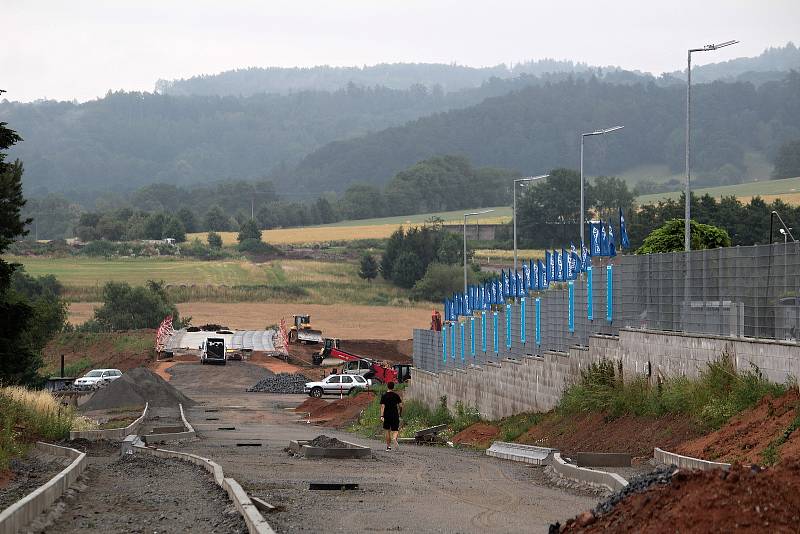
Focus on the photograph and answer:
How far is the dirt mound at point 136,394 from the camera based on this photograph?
6506cm

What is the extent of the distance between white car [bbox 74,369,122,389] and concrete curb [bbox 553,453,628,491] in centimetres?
5802

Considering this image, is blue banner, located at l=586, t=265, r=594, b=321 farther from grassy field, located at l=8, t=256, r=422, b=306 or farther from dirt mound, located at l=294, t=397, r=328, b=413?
grassy field, located at l=8, t=256, r=422, b=306

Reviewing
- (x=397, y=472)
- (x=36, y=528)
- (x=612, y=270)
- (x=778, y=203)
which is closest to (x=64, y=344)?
(x=778, y=203)

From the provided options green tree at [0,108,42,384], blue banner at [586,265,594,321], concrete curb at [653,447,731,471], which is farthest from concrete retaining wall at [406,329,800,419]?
green tree at [0,108,42,384]

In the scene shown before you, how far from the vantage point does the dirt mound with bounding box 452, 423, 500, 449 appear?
3697 cm

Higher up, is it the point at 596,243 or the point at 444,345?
the point at 596,243

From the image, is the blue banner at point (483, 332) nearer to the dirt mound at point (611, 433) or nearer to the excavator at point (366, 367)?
the dirt mound at point (611, 433)

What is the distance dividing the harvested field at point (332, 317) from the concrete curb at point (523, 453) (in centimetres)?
8794

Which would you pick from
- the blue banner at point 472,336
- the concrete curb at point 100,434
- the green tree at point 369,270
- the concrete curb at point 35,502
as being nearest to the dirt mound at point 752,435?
the concrete curb at point 35,502

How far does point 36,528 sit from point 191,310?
411 feet

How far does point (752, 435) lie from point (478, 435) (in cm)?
1826

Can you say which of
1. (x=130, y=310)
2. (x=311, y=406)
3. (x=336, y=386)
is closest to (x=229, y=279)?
(x=130, y=310)

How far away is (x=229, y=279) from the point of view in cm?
16188

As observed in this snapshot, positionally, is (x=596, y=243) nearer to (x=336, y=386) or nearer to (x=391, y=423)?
(x=391, y=423)
